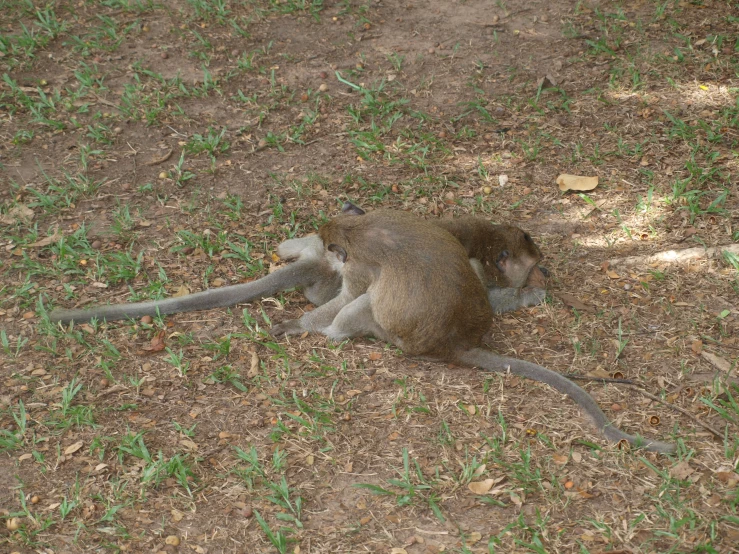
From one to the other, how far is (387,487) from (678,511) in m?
1.48

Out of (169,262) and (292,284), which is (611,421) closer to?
(292,284)

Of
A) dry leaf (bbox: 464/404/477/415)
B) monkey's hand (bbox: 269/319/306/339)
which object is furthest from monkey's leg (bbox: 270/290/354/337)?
dry leaf (bbox: 464/404/477/415)

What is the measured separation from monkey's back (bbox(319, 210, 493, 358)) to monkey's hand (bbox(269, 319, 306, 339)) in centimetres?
56

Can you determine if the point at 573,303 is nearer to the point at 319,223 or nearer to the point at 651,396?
the point at 651,396

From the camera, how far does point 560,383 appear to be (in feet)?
15.8

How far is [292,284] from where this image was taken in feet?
18.9

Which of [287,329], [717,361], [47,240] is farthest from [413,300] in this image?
[47,240]

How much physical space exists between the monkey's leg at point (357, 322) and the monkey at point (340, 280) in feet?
1.48

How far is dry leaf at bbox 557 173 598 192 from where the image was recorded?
651 centimetres

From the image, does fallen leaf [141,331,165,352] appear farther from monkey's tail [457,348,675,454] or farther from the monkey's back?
monkey's tail [457,348,675,454]

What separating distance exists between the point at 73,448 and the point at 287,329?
1.56 m

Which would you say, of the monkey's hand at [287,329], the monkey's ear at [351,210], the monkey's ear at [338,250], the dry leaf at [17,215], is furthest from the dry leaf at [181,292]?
the dry leaf at [17,215]

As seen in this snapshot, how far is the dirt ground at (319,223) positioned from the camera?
4.24 m

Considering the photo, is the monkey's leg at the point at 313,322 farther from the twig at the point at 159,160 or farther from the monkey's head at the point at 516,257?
the twig at the point at 159,160
